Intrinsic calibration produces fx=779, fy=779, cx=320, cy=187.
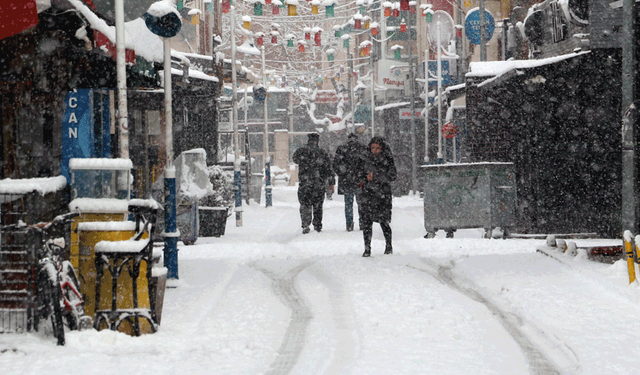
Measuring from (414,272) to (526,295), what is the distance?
210 cm

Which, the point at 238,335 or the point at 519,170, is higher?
the point at 519,170

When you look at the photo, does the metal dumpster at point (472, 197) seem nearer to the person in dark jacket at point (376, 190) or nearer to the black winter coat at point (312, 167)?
the black winter coat at point (312, 167)

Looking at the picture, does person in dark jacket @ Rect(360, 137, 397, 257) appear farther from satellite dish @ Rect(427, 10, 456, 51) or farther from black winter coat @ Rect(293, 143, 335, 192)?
satellite dish @ Rect(427, 10, 456, 51)

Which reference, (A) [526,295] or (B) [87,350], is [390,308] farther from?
(B) [87,350]

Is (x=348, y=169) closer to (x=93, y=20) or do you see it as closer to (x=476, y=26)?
(x=93, y=20)

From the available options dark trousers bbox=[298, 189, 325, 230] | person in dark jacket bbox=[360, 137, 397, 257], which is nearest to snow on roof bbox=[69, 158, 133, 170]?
person in dark jacket bbox=[360, 137, 397, 257]

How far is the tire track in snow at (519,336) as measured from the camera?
5.63 meters

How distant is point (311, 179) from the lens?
16.8 metres

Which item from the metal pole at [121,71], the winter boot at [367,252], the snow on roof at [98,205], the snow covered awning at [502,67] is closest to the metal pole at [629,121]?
the winter boot at [367,252]

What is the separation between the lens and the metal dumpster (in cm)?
1491

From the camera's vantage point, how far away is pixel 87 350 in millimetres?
6129

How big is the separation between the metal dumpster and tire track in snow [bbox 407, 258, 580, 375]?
4.71 meters

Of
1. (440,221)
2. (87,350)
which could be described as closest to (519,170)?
(440,221)

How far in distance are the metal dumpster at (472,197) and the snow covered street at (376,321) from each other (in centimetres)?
239
